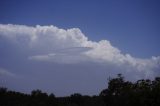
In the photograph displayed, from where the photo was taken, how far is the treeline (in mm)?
41719

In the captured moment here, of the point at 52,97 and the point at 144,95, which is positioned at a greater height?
the point at 52,97

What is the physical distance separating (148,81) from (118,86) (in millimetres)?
7244

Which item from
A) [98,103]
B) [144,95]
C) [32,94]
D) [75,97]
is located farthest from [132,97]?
[32,94]

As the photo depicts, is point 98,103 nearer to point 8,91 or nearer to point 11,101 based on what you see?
point 11,101

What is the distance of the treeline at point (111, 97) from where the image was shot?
41.7 meters

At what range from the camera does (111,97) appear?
217 feet

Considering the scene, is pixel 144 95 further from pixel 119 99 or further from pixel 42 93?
pixel 42 93

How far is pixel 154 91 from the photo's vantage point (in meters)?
41.7

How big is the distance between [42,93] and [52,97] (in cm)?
356

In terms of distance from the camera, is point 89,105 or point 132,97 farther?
point 89,105

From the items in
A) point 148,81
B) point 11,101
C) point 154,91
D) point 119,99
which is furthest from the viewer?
point 148,81

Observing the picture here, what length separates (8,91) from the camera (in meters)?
76.3

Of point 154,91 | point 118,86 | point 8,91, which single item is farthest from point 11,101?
point 154,91

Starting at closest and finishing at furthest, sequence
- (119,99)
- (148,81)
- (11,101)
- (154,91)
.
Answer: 1. (154,91)
2. (119,99)
3. (11,101)
4. (148,81)
